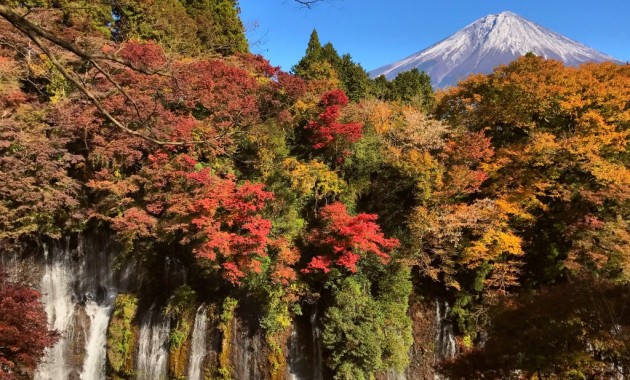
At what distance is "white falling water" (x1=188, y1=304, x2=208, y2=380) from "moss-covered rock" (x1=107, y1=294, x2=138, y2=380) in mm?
2161

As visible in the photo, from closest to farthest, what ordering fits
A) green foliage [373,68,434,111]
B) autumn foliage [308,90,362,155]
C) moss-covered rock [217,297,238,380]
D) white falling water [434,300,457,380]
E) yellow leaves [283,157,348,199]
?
moss-covered rock [217,297,238,380] → white falling water [434,300,457,380] → yellow leaves [283,157,348,199] → autumn foliage [308,90,362,155] → green foliage [373,68,434,111]

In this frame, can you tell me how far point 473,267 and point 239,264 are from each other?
8473 mm

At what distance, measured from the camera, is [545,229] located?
14508 millimetres

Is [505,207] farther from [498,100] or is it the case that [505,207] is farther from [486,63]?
[486,63]

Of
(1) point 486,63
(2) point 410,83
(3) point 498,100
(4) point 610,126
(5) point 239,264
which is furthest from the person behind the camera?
(1) point 486,63

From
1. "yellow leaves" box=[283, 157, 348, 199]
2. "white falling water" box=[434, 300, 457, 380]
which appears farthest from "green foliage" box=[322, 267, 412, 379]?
"yellow leaves" box=[283, 157, 348, 199]

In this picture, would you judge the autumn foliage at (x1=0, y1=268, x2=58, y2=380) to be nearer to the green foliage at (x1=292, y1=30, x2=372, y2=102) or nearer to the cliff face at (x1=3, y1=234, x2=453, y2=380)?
the cliff face at (x1=3, y1=234, x2=453, y2=380)

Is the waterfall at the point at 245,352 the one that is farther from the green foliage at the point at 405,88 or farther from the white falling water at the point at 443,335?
the green foliage at the point at 405,88

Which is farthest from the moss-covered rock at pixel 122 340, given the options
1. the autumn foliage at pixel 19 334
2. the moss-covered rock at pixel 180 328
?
the autumn foliage at pixel 19 334

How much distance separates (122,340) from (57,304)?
301 centimetres

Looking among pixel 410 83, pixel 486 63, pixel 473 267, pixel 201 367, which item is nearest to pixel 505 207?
pixel 473 267

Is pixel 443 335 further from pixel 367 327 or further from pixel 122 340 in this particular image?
pixel 122 340

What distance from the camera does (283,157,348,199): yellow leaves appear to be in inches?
566

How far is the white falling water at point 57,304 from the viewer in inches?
530
